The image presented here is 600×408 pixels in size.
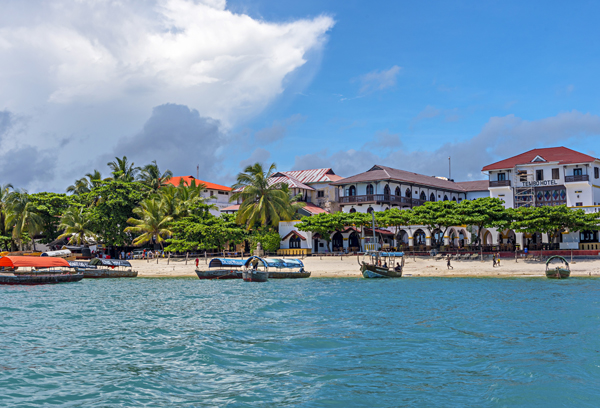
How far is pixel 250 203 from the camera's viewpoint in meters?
60.8

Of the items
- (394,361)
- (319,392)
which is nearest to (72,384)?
(319,392)

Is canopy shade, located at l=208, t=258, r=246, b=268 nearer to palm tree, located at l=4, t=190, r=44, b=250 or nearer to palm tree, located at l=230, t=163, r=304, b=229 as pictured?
palm tree, located at l=230, t=163, r=304, b=229

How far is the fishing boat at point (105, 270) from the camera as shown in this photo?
165 ft

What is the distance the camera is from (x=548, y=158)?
6125 cm

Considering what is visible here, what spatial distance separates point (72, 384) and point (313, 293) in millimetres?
21675

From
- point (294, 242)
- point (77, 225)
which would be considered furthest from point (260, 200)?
point (77, 225)

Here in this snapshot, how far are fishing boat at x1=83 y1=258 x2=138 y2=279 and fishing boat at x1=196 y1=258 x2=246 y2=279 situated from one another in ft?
28.4

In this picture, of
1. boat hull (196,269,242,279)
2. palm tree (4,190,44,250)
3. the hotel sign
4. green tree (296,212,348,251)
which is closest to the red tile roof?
the hotel sign

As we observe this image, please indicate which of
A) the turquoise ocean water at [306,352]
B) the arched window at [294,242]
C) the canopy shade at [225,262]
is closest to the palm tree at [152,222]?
the canopy shade at [225,262]

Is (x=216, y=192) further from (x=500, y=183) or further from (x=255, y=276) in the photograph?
(x=500, y=183)

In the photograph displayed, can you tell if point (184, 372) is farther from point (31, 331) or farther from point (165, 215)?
point (165, 215)

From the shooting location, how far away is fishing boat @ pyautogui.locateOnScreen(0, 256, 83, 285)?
140 feet

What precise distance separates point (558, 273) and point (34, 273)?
42736 mm

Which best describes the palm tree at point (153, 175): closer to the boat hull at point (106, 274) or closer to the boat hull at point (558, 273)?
the boat hull at point (106, 274)
